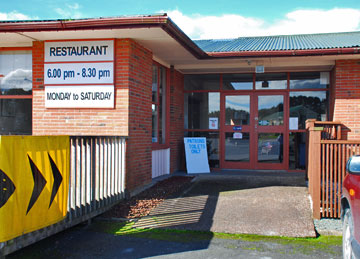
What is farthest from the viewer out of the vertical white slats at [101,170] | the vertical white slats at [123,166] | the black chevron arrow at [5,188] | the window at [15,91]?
the window at [15,91]

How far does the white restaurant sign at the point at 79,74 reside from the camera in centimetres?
735

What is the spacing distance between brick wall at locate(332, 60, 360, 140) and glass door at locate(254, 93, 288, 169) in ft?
5.91

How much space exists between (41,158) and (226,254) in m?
2.47

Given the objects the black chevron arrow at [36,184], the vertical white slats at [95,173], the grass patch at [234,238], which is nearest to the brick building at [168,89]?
the vertical white slats at [95,173]

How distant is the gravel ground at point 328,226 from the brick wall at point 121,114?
359cm

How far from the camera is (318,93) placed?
10.4m

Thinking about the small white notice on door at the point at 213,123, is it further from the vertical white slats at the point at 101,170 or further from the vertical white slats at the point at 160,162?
the vertical white slats at the point at 101,170

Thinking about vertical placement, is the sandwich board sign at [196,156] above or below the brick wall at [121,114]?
below

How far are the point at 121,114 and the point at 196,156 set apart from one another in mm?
3859

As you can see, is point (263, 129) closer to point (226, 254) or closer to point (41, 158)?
point (226, 254)

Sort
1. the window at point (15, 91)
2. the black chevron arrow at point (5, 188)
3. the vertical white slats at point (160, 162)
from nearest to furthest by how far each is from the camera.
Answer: the black chevron arrow at point (5, 188)
the window at point (15, 91)
the vertical white slats at point (160, 162)

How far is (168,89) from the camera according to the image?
1009 cm

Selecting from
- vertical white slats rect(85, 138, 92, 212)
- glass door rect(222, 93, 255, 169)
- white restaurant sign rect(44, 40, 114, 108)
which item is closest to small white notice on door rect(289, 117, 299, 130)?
glass door rect(222, 93, 255, 169)

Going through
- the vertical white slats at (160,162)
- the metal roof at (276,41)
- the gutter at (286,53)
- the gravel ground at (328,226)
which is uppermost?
the metal roof at (276,41)
